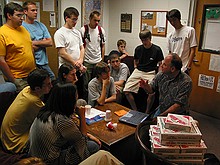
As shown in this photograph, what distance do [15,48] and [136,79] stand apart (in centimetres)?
183

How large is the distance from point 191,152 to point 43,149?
1.03 meters

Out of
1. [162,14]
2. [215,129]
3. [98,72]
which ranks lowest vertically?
[215,129]

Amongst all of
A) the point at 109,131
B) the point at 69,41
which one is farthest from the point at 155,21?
the point at 109,131

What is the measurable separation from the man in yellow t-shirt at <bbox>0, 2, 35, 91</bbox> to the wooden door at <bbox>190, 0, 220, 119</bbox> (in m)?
2.58

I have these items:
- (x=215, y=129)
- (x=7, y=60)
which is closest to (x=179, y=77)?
(x=215, y=129)

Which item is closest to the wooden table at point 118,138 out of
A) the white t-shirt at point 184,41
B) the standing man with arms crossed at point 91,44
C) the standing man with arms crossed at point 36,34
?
the standing man with arms crossed at point 36,34

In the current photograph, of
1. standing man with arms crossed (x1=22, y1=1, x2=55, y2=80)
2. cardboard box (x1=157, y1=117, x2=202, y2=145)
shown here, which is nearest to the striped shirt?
cardboard box (x1=157, y1=117, x2=202, y2=145)

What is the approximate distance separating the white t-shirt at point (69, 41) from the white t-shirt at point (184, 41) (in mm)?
1389

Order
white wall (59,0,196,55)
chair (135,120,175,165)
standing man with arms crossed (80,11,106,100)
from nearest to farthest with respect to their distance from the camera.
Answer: chair (135,120,175,165) → standing man with arms crossed (80,11,106,100) → white wall (59,0,196,55)

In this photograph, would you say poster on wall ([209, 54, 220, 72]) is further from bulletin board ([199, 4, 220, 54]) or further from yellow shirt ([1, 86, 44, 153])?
yellow shirt ([1, 86, 44, 153])

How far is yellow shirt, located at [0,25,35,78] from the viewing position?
2.58 m

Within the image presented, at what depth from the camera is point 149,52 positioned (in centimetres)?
363

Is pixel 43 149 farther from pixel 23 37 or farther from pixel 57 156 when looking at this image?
pixel 23 37

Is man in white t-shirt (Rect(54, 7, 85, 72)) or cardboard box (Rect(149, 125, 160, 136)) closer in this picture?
cardboard box (Rect(149, 125, 160, 136))
